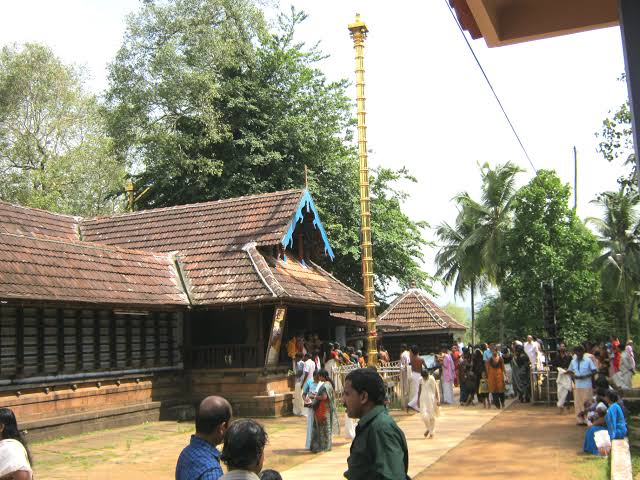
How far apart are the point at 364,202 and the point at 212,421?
16.4m

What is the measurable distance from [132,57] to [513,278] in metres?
17.3

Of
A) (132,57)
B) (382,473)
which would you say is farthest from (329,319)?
(382,473)

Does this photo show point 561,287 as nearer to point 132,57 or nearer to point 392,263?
point 392,263

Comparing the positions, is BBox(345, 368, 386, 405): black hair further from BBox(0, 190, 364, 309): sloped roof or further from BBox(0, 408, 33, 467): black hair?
BBox(0, 190, 364, 309): sloped roof

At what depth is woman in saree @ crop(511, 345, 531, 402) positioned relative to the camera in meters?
19.0

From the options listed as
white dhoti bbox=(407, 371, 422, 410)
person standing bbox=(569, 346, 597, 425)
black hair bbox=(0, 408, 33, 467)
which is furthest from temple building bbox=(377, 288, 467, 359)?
black hair bbox=(0, 408, 33, 467)

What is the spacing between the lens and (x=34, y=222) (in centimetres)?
1889

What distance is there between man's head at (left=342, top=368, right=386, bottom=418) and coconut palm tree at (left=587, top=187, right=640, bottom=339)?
1242 inches

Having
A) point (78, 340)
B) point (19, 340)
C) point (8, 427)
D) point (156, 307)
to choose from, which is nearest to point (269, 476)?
point (8, 427)

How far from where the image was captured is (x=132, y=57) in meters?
27.9

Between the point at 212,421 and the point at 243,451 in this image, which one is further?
the point at 212,421

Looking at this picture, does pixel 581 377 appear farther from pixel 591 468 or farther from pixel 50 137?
pixel 50 137

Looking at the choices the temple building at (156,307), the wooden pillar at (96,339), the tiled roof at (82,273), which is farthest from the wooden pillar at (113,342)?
the tiled roof at (82,273)

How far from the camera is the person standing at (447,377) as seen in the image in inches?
759
